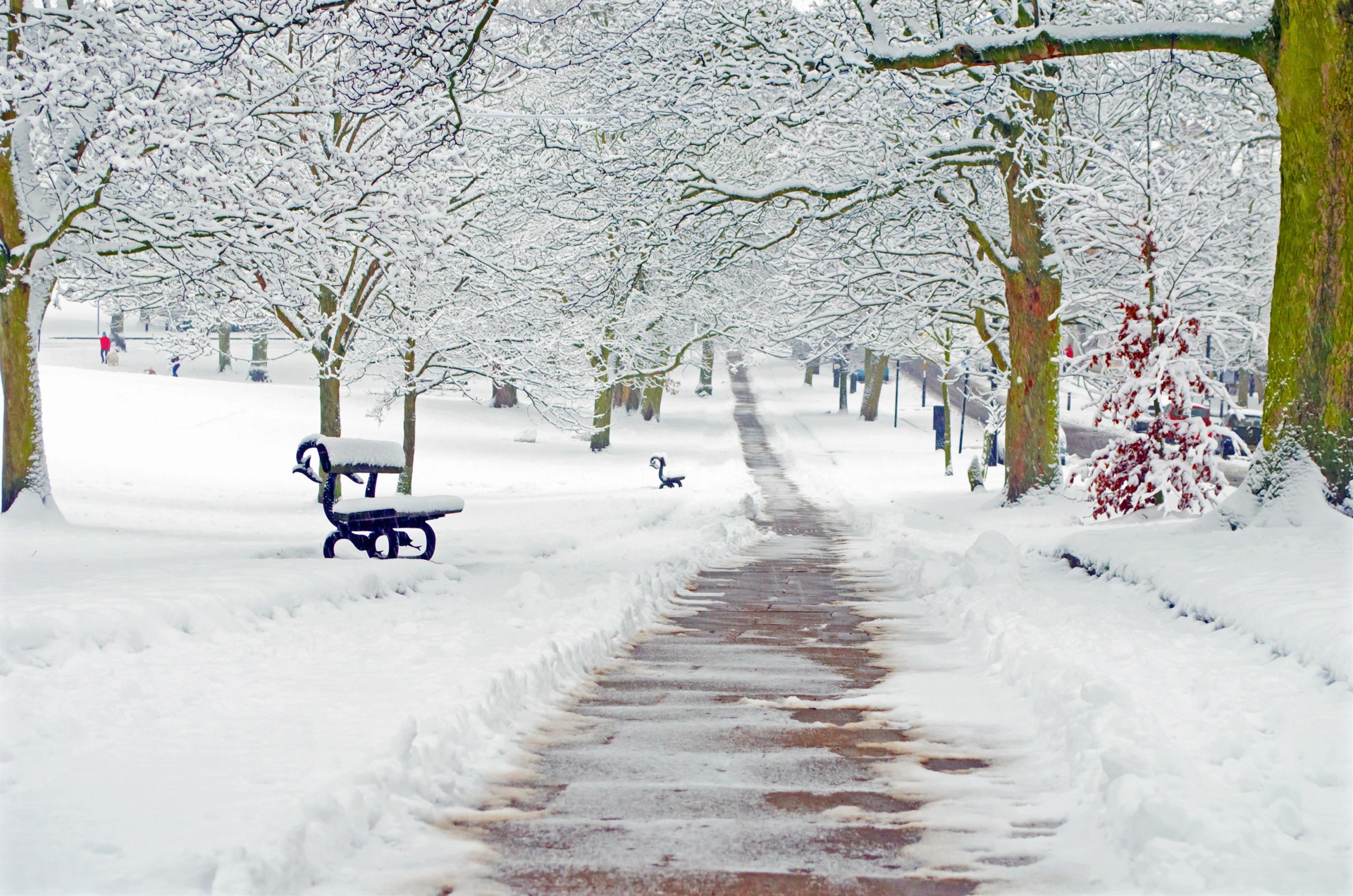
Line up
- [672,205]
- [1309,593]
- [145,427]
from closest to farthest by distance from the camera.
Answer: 1. [1309,593]
2. [672,205]
3. [145,427]

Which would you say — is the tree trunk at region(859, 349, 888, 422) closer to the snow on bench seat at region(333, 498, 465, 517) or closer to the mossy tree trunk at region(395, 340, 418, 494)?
the mossy tree trunk at region(395, 340, 418, 494)

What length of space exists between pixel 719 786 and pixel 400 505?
632 centimetres

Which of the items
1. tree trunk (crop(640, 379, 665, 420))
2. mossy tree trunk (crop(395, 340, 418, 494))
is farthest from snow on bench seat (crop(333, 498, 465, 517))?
tree trunk (crop(640, 379, 665, 420))

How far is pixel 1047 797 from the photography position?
14.4 ft

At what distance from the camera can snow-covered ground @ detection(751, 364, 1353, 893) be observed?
3.68 meters

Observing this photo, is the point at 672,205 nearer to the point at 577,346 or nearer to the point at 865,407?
the point at 577,346

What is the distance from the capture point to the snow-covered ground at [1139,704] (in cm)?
368

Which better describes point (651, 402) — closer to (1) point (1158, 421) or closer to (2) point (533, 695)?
(1) point (1158, 421)

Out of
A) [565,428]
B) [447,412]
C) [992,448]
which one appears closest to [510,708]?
[565,428]

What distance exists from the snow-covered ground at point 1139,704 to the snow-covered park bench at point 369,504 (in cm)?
402

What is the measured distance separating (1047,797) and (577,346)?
78.8ft

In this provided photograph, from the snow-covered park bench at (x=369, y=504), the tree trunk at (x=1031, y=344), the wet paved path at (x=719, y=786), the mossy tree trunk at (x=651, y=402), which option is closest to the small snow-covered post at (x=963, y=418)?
the tree trunk at (x=1031, y=344)

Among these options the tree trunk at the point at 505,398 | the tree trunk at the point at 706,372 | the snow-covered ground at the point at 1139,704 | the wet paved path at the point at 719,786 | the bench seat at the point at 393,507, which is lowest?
the wet paved path at the point at 719,786

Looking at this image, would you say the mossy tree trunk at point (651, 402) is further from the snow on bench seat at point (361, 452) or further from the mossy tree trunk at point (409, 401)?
the snow on bench seat at point (361, 452)
